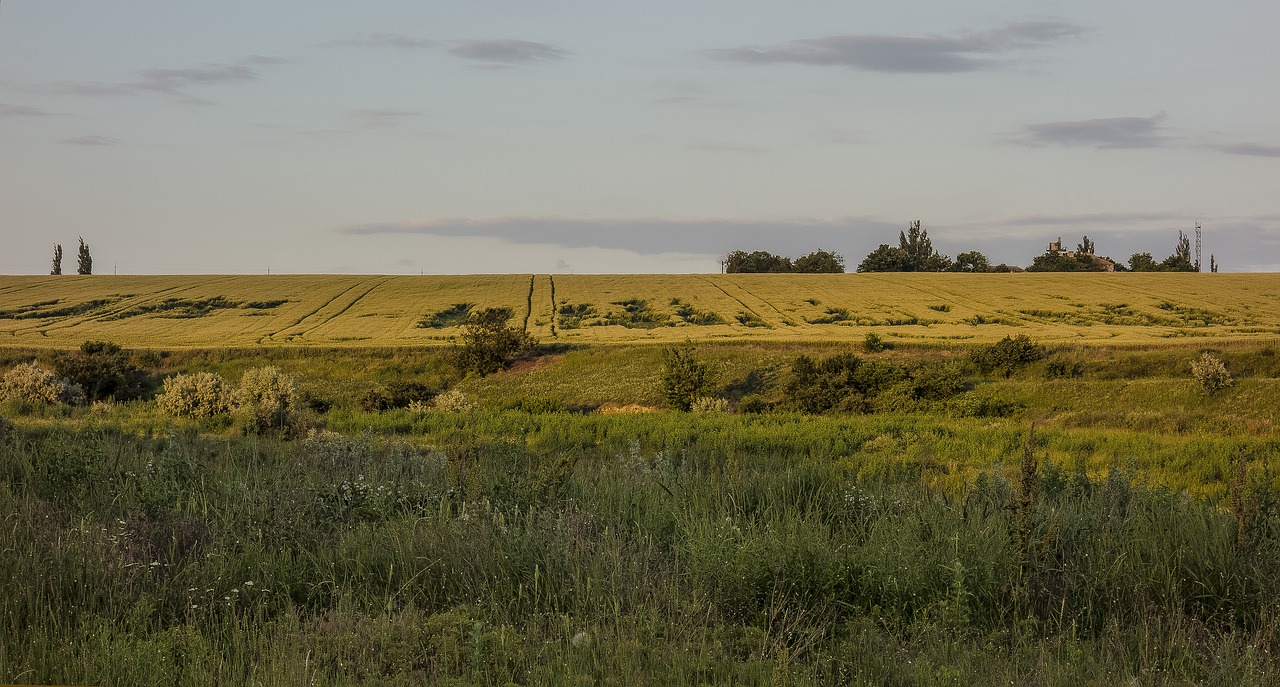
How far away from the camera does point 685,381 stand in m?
A: 35.7

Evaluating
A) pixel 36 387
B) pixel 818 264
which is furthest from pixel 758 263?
pixel 36 387

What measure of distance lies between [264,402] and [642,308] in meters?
46.8

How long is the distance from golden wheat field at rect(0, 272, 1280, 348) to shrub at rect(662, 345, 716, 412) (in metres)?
14.2

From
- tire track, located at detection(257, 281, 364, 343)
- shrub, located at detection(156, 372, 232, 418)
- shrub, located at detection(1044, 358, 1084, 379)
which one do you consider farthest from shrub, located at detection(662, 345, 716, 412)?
tire track, located at detection(257, 281, 364, 343)

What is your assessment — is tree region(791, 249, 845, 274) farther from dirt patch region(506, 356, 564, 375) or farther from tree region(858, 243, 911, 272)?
dirt patch region(506, 356, 564, 375)

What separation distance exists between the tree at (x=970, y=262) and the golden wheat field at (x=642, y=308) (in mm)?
20380

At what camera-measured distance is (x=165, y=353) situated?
157 ft

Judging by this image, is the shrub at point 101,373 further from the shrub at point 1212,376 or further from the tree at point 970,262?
the tree at point 970,262

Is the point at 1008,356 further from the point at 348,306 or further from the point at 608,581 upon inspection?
the point at 348,306

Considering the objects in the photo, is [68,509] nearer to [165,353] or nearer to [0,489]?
[0,489]

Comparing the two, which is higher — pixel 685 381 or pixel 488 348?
pixel 488 348

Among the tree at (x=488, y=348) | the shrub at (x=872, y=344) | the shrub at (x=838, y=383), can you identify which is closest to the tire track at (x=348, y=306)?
the tree at (x=488, y=348)

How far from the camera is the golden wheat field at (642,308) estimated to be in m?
54.0

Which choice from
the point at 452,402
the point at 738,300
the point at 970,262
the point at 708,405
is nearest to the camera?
the point at 452,402
